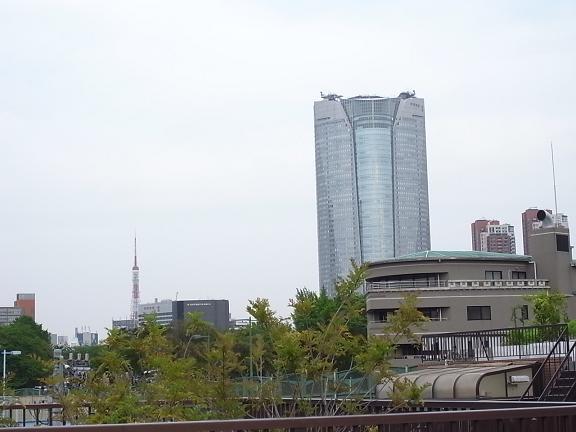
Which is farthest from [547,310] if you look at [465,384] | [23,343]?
[23,343]

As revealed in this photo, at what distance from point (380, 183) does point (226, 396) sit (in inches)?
5659

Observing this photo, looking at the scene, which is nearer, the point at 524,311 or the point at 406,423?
the point at 406,423

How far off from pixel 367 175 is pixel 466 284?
85181mm

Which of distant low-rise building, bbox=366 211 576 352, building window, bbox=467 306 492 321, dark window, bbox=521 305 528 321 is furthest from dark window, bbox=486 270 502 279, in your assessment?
dark window, bbox=521 305 528 321

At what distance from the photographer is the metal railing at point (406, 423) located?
5457 mm

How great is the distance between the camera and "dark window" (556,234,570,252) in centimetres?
7481

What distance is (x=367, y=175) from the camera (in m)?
154

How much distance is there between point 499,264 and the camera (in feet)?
249

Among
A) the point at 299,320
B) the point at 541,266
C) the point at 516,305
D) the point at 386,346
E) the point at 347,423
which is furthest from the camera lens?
the point at 541,266

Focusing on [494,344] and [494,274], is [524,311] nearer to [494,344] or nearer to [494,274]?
[494,274]

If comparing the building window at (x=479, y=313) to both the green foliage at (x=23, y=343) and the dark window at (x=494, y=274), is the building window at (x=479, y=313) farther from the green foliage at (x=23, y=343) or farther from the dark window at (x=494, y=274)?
the green foliage at (x=23, y=343)

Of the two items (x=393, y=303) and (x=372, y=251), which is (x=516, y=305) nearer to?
(x=393, y=303)

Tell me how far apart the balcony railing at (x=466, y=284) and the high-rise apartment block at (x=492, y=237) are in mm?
89888

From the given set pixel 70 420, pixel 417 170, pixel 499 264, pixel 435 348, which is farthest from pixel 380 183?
pixel 70 420
